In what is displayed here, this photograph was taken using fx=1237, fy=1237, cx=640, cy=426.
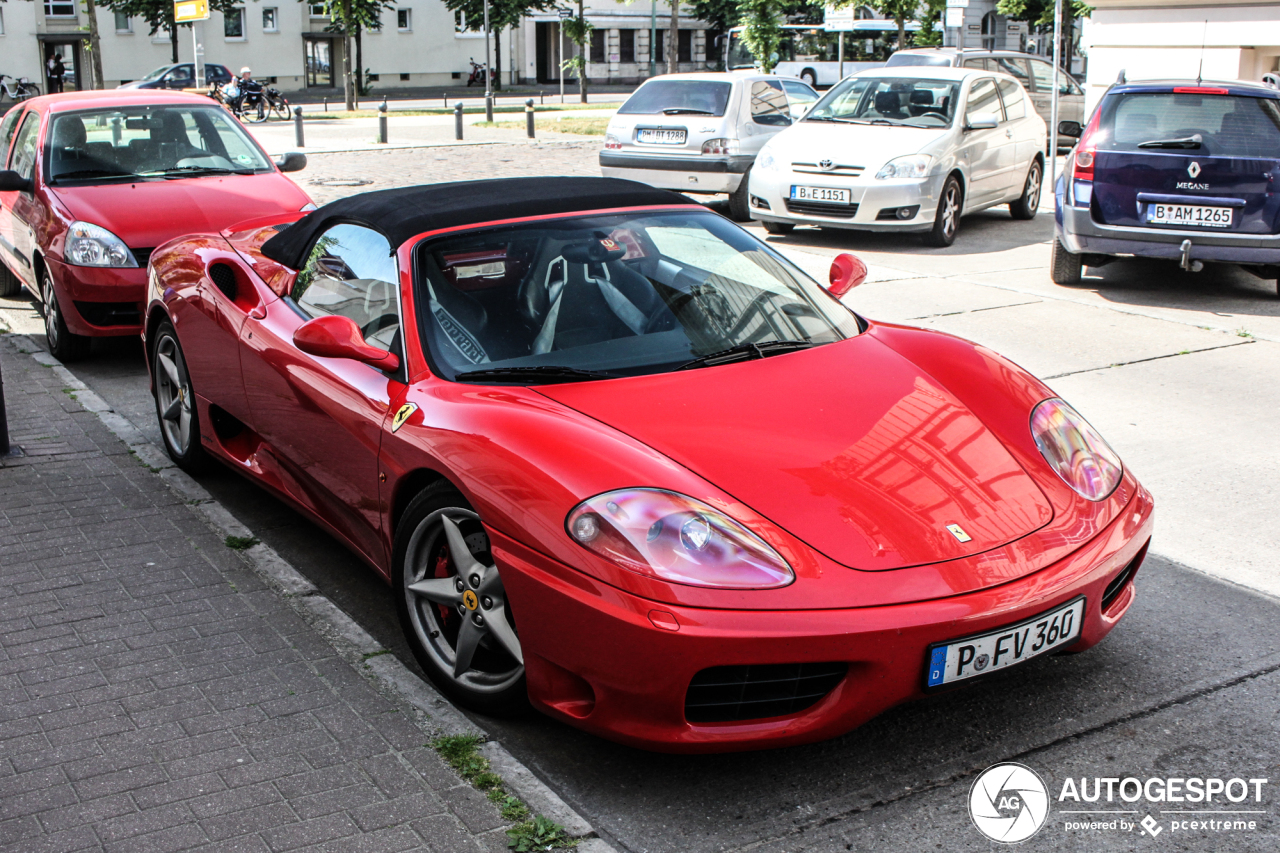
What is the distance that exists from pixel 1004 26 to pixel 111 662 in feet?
244

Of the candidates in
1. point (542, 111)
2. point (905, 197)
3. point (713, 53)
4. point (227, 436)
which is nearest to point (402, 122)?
point (542, 111)

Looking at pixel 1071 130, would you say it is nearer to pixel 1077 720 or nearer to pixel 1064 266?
pixel 1064 266

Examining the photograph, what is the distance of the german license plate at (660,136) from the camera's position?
45.9 feet

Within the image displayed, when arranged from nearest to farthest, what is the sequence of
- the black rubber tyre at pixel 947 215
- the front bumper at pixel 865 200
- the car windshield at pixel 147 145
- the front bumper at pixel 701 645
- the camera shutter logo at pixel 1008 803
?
1. the front bumper at pixel 701 645
2. the camera shutter logo at pixel 1008 803
3. the car windshield at pixel 147 145
4. the front bumper at pixel 865 200
5. the black rubber tyre at pixel 947 215

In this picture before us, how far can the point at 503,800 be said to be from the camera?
2.96 metres

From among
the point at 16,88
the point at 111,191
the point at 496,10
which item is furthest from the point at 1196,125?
the point at 16,88

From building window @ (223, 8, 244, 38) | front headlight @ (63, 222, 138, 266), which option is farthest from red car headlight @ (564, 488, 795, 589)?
building window @ (223, 8, 244, 38)

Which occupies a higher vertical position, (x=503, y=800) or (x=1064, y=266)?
(x=1064, y=266)

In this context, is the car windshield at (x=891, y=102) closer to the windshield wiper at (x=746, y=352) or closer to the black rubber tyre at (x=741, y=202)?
the black rubber tyre at (x=741, y=202)

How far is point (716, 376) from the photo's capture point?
11.8 ft

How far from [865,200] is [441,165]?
1130 cm

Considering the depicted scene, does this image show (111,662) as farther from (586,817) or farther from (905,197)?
(905,197)

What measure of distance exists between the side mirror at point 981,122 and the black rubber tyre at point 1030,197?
148 centimetres

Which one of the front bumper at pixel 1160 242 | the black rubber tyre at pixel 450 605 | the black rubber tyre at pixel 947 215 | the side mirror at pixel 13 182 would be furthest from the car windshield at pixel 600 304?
the black rubber tyre at pixel 947 215
